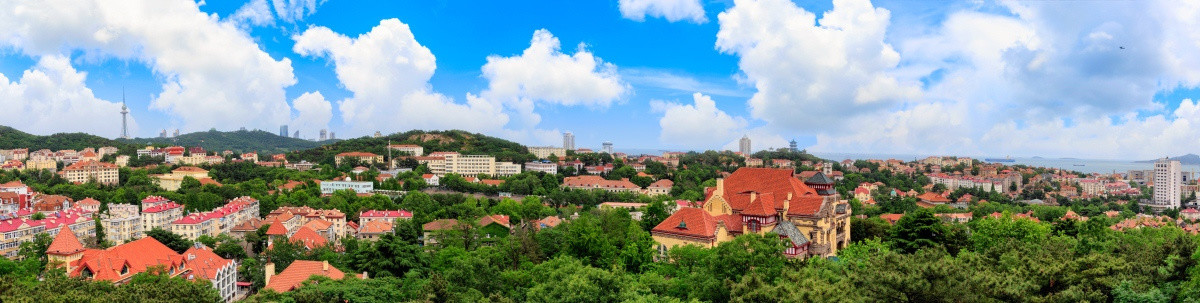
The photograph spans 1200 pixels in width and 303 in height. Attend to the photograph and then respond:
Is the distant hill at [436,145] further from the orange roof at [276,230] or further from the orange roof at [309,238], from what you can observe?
the orange roof at [309,238]

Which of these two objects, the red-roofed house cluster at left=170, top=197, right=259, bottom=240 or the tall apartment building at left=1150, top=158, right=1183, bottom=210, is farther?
the tall apartment building at left=1150, top=158, right=1183, bottom=210

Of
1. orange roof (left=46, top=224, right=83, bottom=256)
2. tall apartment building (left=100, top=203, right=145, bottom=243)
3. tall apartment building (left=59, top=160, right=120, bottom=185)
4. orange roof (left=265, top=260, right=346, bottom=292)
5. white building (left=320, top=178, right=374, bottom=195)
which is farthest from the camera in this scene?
tall apartment building (left=59, top=160, right=120, bottom=185)

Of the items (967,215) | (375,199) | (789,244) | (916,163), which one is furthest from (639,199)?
(916,163)

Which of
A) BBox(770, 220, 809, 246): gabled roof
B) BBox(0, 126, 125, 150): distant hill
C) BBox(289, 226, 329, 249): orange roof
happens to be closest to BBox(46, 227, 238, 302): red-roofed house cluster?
BBox(289, 226, 329, 249): orange roof

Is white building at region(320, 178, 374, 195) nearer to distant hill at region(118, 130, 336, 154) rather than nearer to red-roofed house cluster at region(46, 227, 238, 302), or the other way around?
red-roofed house cluster at region(46, 227, 238, 302)

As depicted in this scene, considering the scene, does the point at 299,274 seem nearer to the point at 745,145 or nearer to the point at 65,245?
the point at 65,245

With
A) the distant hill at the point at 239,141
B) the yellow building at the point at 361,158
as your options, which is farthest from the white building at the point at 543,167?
the distant hill at the point at 239,141
